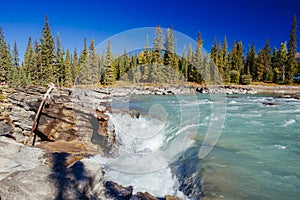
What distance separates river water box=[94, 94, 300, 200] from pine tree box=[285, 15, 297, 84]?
47878mm

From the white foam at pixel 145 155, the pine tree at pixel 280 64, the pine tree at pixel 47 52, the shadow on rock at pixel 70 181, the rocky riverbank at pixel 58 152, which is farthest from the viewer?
the pine tree at pixel 280 64

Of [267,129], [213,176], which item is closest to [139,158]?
[213,176]

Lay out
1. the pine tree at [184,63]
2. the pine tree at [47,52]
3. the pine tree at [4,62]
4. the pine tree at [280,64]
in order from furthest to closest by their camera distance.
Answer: the pine tree at [280,64] → the pine tree at [4,62] → the pine tree at [47,52] → the pine tree at [184,63]

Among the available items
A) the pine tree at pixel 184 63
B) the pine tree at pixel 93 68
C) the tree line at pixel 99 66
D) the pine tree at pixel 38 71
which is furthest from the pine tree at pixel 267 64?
the pine tree at pixel 38 71

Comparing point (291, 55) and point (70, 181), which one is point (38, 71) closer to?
point (70, 181)

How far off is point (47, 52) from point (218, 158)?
3481 centimetres

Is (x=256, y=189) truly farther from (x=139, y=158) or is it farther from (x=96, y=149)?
(x=96, y=149)

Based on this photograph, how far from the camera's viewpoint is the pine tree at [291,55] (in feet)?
173

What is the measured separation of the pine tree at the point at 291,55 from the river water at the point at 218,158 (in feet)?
157

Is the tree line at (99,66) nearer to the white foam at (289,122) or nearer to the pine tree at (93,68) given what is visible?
the pine tree at (93,68)

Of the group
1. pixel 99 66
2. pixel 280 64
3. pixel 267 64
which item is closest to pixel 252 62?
pixel 267 64

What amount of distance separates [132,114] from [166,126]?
2820 mm

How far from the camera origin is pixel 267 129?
1062 cm

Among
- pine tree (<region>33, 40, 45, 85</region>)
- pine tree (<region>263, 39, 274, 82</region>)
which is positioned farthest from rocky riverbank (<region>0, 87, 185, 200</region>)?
pine tree (<region>263, 39, 274, 82</region>)
